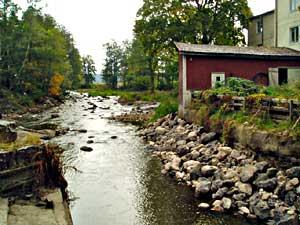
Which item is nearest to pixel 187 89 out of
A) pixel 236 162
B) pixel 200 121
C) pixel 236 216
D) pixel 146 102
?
pixel 200 121

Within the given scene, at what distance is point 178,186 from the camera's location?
44.2 feet

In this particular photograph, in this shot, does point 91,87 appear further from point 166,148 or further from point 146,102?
point 166,148

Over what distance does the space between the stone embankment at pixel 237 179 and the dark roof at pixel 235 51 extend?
21.4 feet

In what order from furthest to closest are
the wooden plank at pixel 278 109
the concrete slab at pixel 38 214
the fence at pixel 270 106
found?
the wooden plank at pixel 278 109 < the fence at pixel 270 106 < the concrete slab at pixel 38 214

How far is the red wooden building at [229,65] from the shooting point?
22.7 meters

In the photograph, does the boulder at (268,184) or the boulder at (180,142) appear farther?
the boulder at (180,142)

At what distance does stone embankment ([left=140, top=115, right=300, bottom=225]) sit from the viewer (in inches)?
412

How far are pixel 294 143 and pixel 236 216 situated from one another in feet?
9.81

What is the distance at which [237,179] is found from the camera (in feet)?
40.7

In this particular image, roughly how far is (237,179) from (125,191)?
3660 mm

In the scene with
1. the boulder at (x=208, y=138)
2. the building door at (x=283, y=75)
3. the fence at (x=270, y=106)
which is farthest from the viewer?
the building door at (x=283, y=75)

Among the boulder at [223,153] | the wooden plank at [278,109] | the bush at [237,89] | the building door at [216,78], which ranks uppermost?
the building door at [216,78]

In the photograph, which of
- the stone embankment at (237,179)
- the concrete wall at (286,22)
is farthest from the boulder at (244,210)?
the concrete wall at (286,22)

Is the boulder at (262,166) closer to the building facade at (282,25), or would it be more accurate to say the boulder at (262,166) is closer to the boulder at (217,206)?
the boulder at (217,206)
